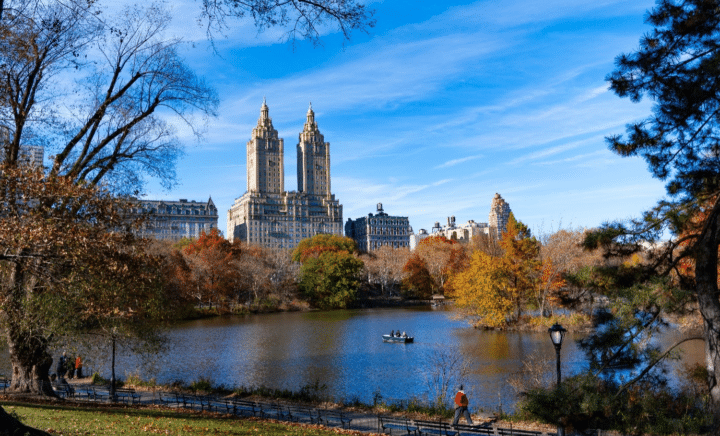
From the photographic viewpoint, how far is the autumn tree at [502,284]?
1501 inches

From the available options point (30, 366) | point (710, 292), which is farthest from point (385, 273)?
point (710, 292)

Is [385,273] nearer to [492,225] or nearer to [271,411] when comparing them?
[492,225]

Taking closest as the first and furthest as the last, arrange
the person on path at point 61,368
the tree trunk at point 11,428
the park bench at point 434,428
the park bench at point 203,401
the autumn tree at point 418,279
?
the tree trunk at point 11,428
the park bench at point 434,428
the park bench at point 203,401
the person on path at point 61,368
the autumn tree at point 418,279

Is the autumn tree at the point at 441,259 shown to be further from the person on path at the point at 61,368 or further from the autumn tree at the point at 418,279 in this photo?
the person on path at the point at 61,368

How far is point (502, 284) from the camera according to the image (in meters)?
38.4

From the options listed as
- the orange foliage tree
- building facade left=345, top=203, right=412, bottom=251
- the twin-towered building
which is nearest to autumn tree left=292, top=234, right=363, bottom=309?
the orange foliage tree

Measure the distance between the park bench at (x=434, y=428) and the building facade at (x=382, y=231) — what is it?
15281 centimetres

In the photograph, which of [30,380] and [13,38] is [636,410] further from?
[30,380]

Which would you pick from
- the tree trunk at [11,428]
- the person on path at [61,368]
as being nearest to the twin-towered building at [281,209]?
the person on path at [61,368]

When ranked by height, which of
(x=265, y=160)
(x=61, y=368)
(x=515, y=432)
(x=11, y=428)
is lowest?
(x=515, y=432)

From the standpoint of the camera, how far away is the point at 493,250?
4822cm

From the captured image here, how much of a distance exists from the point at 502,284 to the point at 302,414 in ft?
85.8

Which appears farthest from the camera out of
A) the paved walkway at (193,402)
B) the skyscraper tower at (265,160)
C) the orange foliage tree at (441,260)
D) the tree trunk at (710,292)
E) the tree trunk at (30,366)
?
the skyscraper tower at (265,160)

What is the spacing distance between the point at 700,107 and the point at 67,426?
11731 mm
